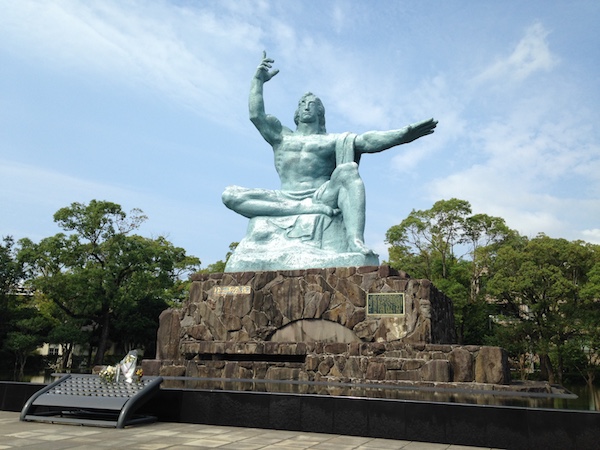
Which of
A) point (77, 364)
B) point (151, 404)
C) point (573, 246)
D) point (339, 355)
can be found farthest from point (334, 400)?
point (77, 364)

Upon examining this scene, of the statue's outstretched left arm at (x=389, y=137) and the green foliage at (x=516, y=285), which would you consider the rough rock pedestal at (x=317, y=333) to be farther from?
the green foliage at (x=516, y=285)

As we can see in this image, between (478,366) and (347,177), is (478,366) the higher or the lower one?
the lower one

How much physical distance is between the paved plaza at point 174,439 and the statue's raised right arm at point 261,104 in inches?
280

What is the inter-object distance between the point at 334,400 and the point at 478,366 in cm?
310

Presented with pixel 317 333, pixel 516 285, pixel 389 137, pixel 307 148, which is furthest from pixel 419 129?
pixel 516 285

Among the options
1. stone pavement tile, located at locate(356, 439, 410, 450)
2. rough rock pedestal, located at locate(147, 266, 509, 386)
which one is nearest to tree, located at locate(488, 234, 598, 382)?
rough rock pedestal, located at locate(147, 266, 509, 386)

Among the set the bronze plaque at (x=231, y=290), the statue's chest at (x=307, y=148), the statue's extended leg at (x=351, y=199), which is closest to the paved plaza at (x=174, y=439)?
the bronze plaque at (x=231, y=290)

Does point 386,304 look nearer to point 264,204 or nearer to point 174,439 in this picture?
point 264,204

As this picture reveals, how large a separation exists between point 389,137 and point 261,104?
2676mm

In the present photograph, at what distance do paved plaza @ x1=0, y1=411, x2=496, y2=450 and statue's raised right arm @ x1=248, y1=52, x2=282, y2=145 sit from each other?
712cm

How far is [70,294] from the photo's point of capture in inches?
837

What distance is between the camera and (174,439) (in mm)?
4273

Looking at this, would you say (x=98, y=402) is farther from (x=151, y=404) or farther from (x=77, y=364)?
(x=77, y=364)

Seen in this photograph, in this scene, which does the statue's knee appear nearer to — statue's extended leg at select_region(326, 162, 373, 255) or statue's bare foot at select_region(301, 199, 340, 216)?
statue's extended leg at select_region(326, 162, 373, 255)
